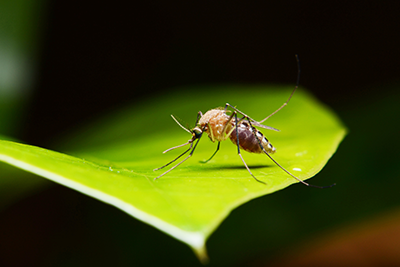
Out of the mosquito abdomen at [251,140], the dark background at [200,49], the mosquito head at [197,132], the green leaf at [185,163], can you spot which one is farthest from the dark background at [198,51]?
the mosquito head at [197,132]

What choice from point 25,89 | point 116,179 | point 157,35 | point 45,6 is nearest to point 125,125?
point 25,89

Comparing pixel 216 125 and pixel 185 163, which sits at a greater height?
pixel 216 125

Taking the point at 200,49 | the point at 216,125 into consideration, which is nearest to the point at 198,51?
the point at 200,49

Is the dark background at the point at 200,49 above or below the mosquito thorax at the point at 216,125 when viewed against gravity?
A: above

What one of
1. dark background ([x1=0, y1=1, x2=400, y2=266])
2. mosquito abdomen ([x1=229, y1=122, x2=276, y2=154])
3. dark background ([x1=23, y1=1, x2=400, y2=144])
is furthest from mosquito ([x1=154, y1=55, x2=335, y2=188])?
dark background ([x1=23, y1=1, x2=400, y2=144])

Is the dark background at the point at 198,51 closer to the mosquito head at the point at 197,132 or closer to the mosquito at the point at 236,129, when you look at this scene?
the mosquito at the point at 236,129

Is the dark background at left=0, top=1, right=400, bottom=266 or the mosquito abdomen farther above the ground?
the dark background at left=0, top=1, right=400, bottom=266

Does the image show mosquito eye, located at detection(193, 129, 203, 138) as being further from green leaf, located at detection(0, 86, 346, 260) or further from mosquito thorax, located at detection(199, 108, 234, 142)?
green leaf, located at detection(0, 86, 346, 260)

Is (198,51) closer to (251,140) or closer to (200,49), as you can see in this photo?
(200,49)
